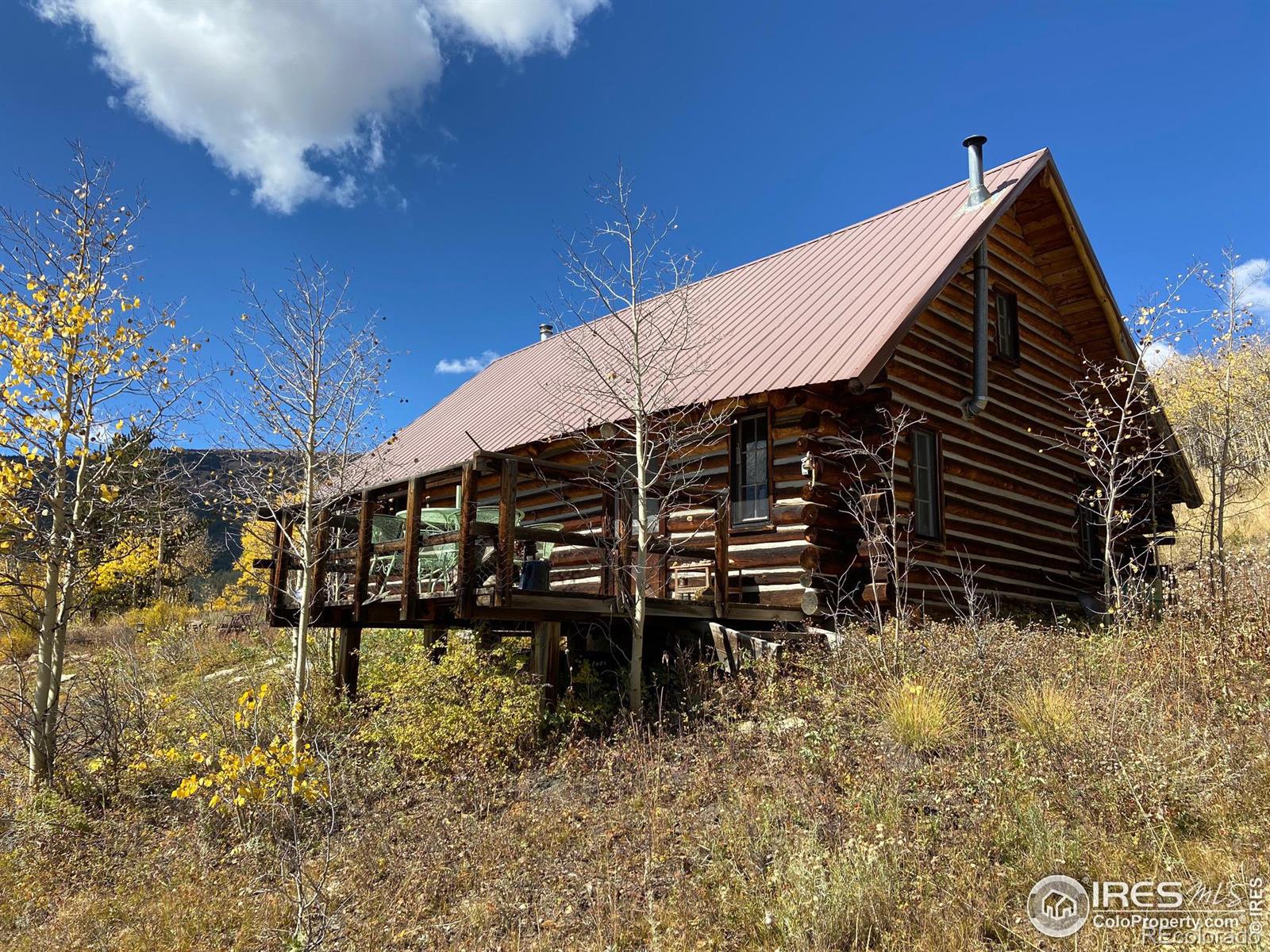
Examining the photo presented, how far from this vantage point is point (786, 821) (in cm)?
552

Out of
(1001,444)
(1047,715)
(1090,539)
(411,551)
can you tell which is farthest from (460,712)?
(1090,539)

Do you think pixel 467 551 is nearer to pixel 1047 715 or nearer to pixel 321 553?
pixel 321 553

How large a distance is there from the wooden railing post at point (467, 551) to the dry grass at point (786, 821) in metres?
1.58

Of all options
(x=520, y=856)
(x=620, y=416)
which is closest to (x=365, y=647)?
(x=620, y=416)

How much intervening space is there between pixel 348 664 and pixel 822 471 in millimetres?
6815

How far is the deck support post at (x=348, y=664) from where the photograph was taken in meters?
10.8

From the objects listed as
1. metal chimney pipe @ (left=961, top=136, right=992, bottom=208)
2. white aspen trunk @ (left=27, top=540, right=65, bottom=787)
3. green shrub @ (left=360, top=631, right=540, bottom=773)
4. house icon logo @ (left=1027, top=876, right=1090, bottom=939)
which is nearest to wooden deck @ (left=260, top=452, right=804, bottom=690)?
green shrub @ (left=360, top=631, right=540, bottom=773)

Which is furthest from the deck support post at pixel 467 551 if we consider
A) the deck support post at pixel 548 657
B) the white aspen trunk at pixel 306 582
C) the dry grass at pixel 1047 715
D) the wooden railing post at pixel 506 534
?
the dry grass at pixel 1047 715

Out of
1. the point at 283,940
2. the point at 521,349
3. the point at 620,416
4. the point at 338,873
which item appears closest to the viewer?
the point at 283,940

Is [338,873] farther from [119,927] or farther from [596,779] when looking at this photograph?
[596,779]

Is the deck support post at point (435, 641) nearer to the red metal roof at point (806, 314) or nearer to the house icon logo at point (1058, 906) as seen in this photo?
the red metal roof at point (806, 314)

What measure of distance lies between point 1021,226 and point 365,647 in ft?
43.8

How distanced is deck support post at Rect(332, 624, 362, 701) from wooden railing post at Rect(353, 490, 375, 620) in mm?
1466

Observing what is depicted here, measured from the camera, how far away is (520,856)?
587cm
